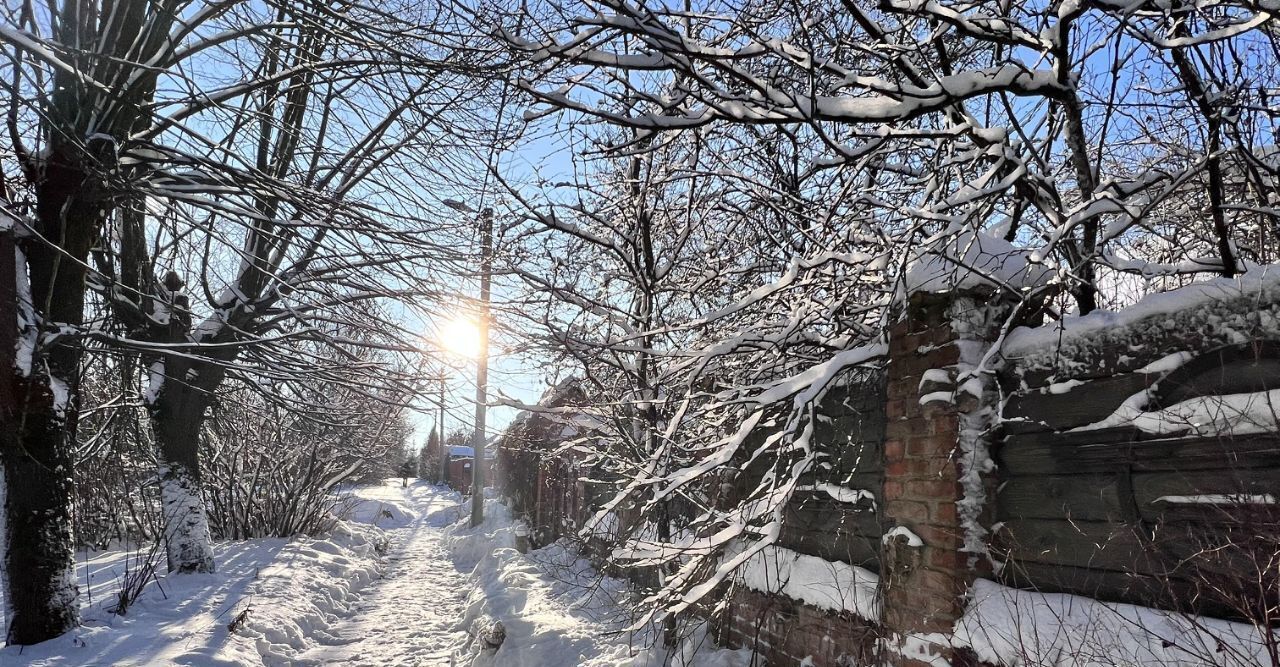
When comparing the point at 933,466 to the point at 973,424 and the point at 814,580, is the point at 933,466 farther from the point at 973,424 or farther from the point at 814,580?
the point at 814,580

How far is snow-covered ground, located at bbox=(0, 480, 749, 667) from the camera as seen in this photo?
4520 millimetres

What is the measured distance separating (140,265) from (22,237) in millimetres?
1777

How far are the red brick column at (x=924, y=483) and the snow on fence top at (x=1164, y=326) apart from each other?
26 centimetres

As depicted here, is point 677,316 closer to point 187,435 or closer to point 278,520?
point 187,435

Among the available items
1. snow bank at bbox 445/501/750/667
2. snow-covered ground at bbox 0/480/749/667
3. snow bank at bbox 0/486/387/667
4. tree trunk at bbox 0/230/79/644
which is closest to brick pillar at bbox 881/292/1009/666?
snow bank at bbox 445/501/750/667

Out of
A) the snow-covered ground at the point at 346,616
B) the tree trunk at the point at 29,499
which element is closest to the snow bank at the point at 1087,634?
the snow-covered ground at the point at 346,616

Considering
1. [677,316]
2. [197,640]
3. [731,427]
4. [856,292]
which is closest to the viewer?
[856,292]

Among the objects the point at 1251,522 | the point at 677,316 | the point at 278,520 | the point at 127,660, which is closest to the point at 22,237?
the point at 127,660

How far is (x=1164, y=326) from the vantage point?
197 centimetres

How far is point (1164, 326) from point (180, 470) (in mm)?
8817

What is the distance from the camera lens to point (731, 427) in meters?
4.02

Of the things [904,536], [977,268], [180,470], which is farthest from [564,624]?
[180,470]

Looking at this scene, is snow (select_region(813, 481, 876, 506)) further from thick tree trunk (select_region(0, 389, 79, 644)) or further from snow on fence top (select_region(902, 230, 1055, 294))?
thick tree trunk (select_region(0, 389, 79, 644))

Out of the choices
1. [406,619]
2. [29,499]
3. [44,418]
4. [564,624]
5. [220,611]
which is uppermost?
[44,418]
